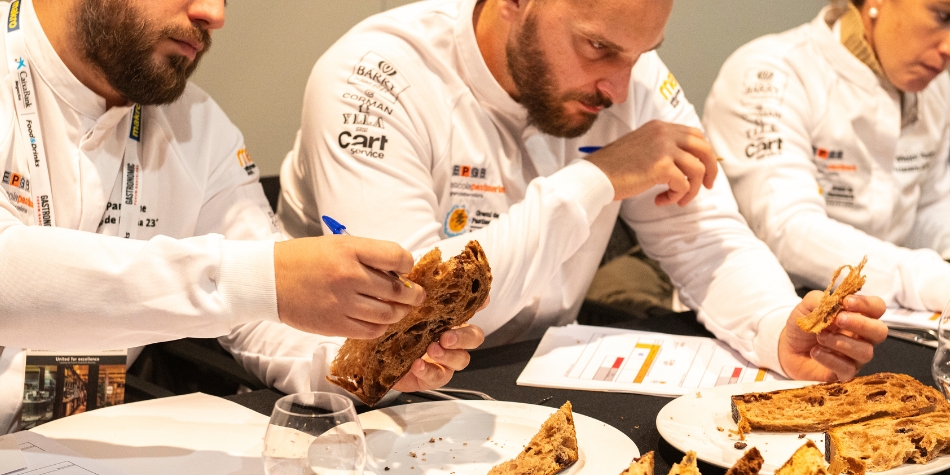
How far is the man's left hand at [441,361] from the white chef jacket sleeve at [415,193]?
0.35m

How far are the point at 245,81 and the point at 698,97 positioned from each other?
2132 mm

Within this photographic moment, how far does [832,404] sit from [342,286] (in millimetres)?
847

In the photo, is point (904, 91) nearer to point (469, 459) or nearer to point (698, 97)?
point (698, 97)

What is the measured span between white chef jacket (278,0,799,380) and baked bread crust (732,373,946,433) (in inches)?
11.5

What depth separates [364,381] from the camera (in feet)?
4.67

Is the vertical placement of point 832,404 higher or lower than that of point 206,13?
lower

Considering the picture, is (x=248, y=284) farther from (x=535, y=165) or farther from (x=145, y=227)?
(x=535, y=165)

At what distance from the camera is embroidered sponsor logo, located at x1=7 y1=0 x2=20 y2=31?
1.65 meters

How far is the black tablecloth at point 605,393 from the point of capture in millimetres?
1432

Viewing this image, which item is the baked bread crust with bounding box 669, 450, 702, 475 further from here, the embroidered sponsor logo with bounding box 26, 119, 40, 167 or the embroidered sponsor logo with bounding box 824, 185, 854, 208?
the embroidered sponsor logo with bounding box 824, 185, 854, 208

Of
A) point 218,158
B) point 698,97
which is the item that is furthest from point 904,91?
point 218,158

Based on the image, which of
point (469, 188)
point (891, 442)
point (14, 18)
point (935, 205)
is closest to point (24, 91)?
point (14, 18)

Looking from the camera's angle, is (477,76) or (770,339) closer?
(770,339)

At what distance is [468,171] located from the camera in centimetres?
211
